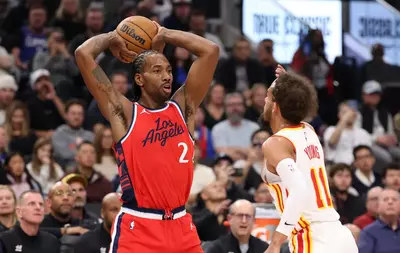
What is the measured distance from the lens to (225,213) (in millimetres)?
11875

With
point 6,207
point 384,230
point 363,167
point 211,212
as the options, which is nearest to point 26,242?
point 6,207

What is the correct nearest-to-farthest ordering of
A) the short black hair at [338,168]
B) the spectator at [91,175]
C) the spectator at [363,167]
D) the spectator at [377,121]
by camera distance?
the spectator at [91,175] → the short black hair at [338,168] → the spectator at [363,167] → the spectator at [377,121]

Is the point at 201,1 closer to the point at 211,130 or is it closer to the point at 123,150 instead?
the point at 211,130

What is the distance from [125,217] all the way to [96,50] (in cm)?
120

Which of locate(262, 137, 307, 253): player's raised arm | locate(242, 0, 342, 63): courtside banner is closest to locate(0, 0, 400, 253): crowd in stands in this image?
locate(242, 0, 342, 63): courtside banner

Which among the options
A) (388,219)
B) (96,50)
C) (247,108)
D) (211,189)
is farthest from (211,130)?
(96,50)

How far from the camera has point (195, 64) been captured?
7434 millimetres

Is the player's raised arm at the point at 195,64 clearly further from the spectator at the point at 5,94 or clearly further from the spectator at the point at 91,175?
the spectator at the point at 5,94

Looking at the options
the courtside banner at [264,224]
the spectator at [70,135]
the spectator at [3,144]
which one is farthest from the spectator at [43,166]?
the courtside banner at [264,224]

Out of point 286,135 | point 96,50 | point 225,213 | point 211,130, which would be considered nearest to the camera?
point 286,135

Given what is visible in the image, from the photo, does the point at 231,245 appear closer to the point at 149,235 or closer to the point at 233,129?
the point at 149,235

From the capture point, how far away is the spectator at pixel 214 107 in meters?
15.0

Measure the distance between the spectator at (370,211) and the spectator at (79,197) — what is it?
3.06 metres

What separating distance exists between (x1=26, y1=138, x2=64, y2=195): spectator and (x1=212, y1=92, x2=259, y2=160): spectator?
2.61m
